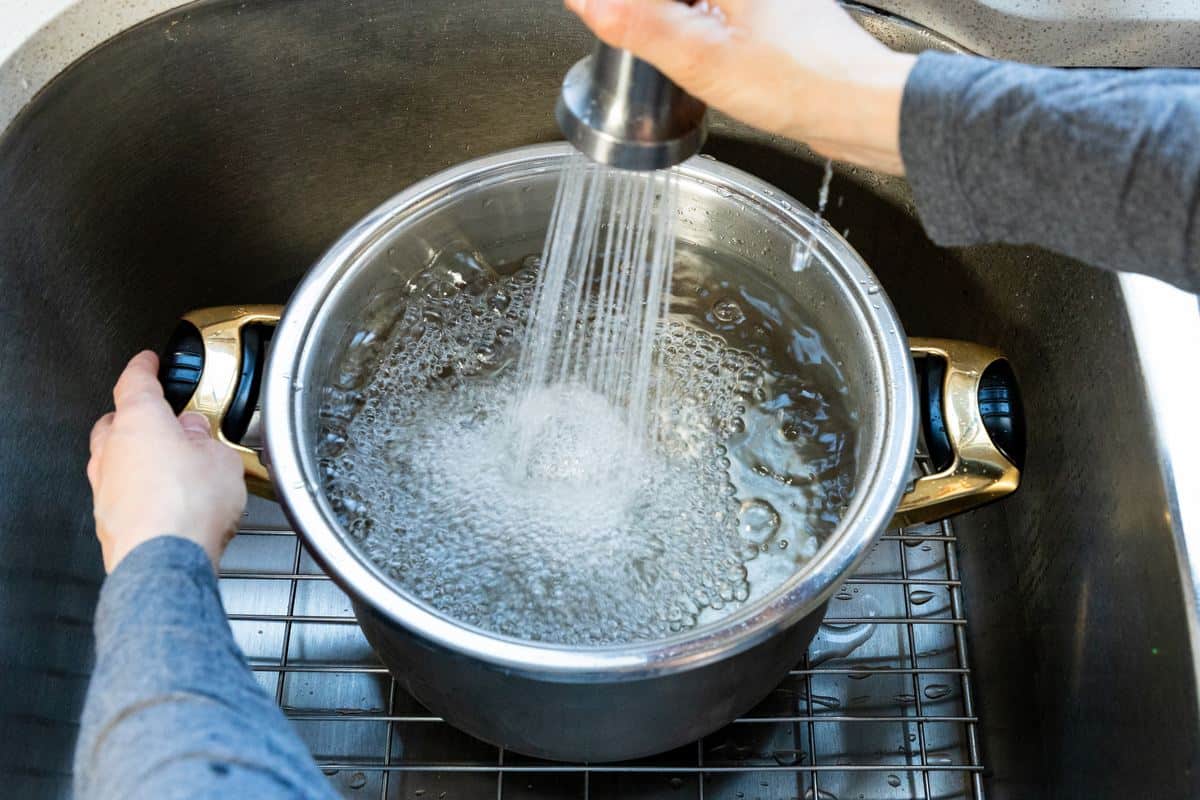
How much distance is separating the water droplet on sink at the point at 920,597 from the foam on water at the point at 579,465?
26 cm

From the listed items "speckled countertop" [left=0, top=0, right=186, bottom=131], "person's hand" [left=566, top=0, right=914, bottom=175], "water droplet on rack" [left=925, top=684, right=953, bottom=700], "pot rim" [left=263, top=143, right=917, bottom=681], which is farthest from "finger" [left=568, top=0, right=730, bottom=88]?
"water droplet on rack" [left=925, top=684, right=953, bottom=700]

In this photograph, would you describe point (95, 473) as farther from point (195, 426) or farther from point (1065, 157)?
point (1065, 157)

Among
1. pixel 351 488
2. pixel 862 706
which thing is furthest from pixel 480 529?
pixel 862 706

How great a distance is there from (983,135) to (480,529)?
39cm

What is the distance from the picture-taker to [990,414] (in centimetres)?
69

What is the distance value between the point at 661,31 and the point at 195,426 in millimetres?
373

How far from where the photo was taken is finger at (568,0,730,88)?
466 mm

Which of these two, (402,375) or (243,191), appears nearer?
(402,375)

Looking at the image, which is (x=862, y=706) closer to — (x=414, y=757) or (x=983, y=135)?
(x=414, y=757)

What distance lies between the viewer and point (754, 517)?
711mm

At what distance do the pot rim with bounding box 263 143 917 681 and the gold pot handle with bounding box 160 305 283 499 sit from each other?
0.06 metres

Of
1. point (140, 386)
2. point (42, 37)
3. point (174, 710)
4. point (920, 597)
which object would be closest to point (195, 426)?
point (140, 386)

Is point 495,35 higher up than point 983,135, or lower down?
higher up

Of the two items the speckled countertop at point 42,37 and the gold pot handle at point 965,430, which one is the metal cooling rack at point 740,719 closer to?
the gold pot handle at point 965,430
